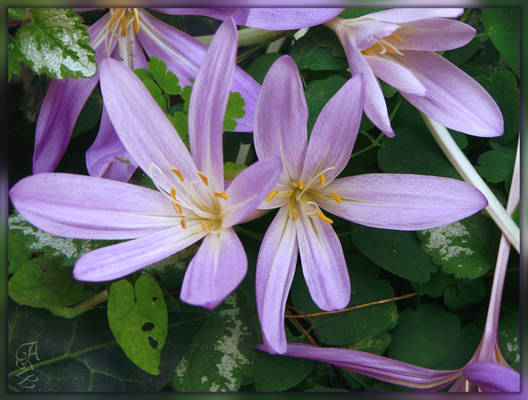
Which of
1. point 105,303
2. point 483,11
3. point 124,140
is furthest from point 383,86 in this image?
point 105,303

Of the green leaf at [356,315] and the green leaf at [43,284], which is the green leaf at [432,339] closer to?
the green leaf at [356,315]

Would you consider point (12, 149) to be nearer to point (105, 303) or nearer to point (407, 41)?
point (105, 303)

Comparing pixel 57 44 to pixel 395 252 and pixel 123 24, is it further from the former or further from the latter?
pixel 395 252

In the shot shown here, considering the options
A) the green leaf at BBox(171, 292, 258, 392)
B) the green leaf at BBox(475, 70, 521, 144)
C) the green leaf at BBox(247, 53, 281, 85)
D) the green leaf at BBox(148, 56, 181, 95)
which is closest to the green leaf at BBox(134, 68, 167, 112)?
the green leaf at BBox(148, 56, 181, 95)

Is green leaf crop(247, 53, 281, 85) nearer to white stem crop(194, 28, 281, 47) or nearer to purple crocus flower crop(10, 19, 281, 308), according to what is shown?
white stem crop(194, 28, 281, 47)

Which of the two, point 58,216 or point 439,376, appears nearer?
point 58,216

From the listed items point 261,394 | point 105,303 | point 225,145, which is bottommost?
point 261,394
